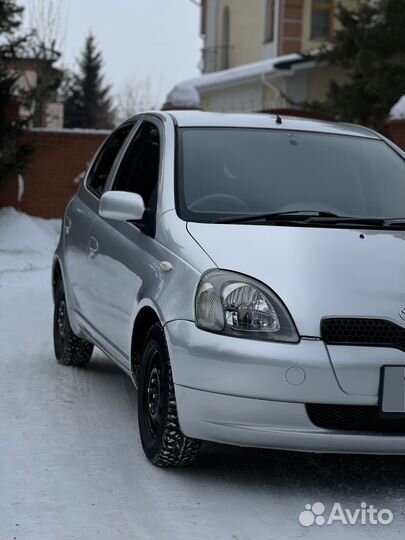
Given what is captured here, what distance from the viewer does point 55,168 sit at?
65.4 ft

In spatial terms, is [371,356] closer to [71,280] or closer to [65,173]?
[71,280]

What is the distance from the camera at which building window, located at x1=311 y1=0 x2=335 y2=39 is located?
114ft

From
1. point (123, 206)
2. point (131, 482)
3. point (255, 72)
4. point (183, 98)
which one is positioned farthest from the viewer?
point (255, 72)

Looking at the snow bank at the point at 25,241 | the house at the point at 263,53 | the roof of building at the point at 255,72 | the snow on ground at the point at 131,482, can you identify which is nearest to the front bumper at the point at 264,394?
the snow on ground at the point at 131,482

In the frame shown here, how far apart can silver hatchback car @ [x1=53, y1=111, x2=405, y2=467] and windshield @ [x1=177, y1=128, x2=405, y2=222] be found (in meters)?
0.01

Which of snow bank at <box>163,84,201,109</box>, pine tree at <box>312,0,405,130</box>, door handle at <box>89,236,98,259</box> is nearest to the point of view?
door handle at <box>89,236,98,259</box>

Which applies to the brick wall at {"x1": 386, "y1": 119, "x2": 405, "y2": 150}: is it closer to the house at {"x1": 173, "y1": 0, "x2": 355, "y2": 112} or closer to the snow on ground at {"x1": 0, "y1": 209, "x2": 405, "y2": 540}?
the house at {"x1": 173, "y1": 0, "x2": 355, "y2": 112}

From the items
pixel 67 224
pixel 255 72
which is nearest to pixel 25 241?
pixel 67 224

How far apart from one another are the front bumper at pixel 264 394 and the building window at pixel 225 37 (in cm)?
3733

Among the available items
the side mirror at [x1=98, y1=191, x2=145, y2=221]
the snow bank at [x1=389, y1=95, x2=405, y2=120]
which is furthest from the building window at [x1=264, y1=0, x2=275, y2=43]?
the side mirror at [x1=98, y1=191, x2=145, y2=221]

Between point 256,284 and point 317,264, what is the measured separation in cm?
28

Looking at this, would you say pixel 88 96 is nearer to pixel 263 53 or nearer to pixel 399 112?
pixel 263 53

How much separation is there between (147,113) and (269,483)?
8.35 ft

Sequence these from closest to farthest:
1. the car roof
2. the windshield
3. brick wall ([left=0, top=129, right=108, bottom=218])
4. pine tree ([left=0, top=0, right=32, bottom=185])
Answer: the windshield → the car roof → pine tree ([left=0, top=0, right=32, bottom=185]) → brick wall ([left=0, top=129, right=108, bottom=218])
